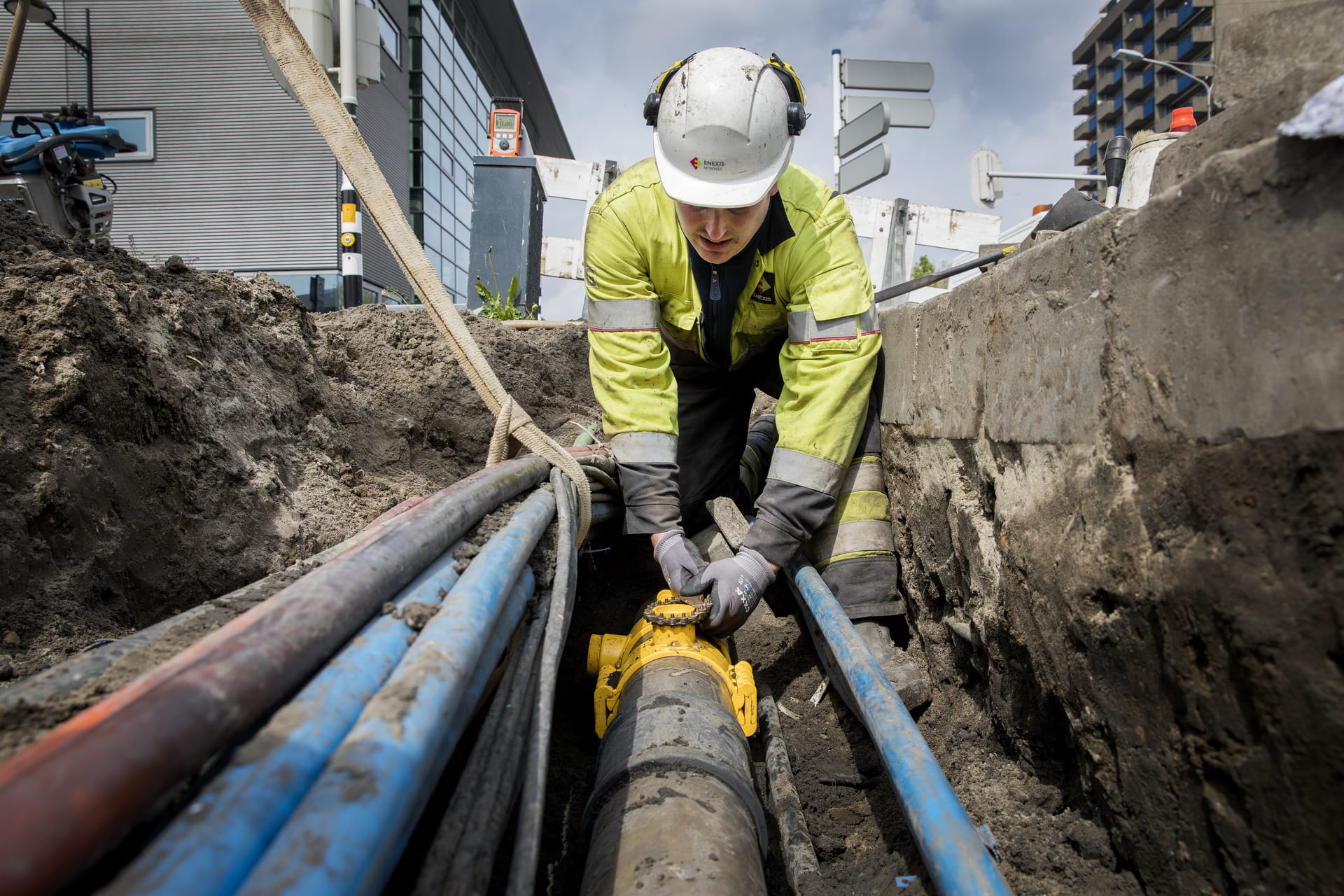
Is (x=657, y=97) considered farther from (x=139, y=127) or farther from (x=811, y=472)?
(x=139, y=127)

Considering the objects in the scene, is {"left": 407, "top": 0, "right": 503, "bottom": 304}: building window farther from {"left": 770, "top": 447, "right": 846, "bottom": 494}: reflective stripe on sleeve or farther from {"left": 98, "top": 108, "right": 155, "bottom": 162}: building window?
{"left": 770, "top": 447, "right": 846, "bottom": 494}: reflective stripe on sleeve

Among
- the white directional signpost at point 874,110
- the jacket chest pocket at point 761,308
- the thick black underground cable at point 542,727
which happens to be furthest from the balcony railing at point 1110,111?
the thick black underground cable at point 542,727

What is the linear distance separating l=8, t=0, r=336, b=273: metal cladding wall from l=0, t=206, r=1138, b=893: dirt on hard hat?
8.21 meters

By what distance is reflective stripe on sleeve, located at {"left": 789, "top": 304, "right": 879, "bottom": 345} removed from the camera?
94.2 inches

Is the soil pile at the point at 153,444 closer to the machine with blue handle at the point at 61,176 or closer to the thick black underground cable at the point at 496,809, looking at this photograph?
the thick black underground cable at the point at 496,809

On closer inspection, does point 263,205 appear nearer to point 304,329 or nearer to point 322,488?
point 304,329

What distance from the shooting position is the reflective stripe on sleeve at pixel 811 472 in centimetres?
235

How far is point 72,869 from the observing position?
59 centimetres

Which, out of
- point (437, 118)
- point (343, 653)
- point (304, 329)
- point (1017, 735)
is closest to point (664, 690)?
point (1017, 735)

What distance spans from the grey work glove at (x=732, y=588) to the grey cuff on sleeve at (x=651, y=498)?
28 cm

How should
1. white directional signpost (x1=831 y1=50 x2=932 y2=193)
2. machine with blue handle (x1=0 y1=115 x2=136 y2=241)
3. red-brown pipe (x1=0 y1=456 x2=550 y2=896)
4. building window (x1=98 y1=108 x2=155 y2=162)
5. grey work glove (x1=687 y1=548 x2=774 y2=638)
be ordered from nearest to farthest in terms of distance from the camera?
red-brown pipe (x1=0 y1=456 x2=550 y2=896) → grey work glove (x1=687 y1=548 x2=774 y2=638) → machine with blue handle (x1=0 y1=115 x2=136 y2=241) → white directional signpost (x1=831 y1=50 x2=932 y2=193) → building window (x1=98 y1=108 x2=155 y2=162)

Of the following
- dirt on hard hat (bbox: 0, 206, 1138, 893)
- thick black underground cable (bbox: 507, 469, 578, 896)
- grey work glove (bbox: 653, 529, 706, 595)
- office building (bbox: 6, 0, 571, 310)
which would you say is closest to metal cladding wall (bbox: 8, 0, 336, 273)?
office building (bbox: 6, 0, 571, 310)

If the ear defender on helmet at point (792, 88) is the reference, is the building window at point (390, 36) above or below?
above

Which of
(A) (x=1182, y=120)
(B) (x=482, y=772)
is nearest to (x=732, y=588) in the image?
(B) (x=482, y=772)
